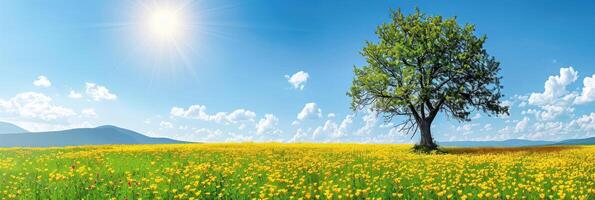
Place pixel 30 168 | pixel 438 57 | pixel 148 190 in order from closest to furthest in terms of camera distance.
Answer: pixel 148 190 → pixel 30 168 → pixel 438 57

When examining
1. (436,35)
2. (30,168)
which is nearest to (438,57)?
(436,35)

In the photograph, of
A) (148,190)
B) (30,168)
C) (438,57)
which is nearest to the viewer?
(148,190)

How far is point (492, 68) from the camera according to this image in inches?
1385

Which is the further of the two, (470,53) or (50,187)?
(470,53)

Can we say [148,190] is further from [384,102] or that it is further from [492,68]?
[492,68]

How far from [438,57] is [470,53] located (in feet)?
8.17

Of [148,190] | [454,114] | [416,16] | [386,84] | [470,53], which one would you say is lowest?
[148,190]

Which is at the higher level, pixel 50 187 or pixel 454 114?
pixel 454 114

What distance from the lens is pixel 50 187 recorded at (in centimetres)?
1215

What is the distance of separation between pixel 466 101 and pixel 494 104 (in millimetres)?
2237

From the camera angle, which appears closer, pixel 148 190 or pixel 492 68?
Result: pixel 148 190

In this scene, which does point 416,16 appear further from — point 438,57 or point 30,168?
point 30,168

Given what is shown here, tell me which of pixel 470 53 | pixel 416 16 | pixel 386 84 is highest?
pixel 416 16

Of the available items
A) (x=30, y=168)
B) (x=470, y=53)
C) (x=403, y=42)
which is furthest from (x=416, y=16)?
(x=30, y=168)
